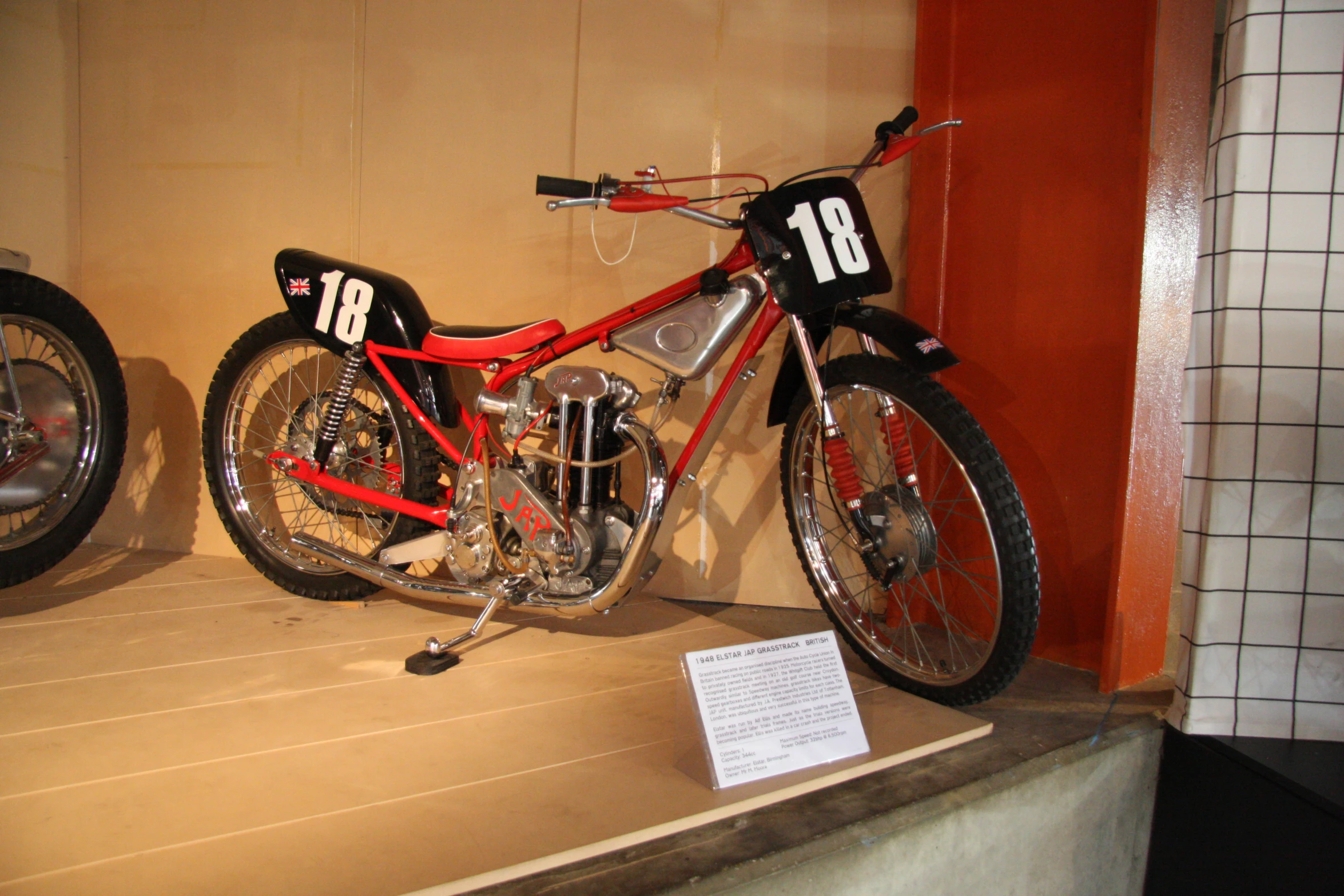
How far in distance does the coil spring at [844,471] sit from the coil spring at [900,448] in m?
0.08

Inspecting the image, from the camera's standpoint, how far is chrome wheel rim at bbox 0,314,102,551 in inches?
74.9

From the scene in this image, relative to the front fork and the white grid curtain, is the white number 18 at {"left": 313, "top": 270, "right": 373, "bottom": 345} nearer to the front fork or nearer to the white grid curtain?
the front fork

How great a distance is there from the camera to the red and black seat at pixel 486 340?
1.70 metres

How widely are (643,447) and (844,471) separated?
0.41 m

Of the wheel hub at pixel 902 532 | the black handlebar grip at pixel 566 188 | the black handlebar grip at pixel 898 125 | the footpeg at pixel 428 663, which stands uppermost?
the black handlebar grip at pixel 898 125

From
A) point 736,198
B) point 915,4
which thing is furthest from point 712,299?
point 915,4

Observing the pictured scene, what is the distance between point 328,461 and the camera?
6.64 feet

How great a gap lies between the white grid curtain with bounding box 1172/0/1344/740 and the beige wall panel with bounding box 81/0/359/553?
2.31 meters

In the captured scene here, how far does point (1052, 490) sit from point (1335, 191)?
76 cm

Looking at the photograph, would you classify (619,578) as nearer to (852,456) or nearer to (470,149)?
(852,456)

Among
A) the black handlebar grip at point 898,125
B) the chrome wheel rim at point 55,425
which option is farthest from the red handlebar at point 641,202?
the chrome wheel rim at point 55,425

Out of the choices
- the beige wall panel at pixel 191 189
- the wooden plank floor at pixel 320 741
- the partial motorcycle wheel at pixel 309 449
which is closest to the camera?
the wooden plank floor at pixel 320 741

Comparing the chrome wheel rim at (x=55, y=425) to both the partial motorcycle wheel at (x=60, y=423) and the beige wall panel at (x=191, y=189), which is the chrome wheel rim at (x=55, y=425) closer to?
the partial motorcycle wheel at (x=60, y=423)

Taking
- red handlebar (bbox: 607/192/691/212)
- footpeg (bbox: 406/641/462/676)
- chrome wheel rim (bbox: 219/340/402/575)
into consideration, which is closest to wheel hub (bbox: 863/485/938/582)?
red handlebar (bbox: 607/192/691/212)
